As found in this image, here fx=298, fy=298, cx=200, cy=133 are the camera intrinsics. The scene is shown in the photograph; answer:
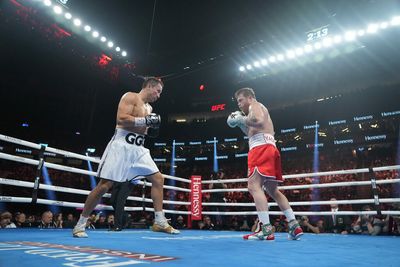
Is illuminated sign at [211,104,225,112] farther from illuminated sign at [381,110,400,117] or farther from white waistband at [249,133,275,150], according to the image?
white waistband at [249,133,275,150]

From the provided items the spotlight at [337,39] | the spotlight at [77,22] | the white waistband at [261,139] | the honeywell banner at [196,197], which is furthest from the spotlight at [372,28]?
the spotlight at [77,22]

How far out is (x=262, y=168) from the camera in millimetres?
2900

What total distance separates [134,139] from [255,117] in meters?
1.22

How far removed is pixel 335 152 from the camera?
18016 mm

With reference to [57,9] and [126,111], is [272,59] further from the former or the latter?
[126,111]

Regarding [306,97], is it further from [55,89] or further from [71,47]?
[55,89]

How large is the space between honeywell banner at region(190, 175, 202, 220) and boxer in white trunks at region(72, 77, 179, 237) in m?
2.64

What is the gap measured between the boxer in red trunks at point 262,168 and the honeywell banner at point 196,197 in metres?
2.60

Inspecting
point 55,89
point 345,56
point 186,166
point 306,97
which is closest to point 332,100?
point 306,97

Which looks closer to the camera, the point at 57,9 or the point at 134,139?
the point at 134,139

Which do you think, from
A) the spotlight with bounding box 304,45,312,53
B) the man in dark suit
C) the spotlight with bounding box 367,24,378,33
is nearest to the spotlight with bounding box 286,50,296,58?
the spotlight with bounding box 304,45,312,53

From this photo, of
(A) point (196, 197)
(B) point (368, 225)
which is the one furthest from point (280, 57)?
(B) point (368, 225)

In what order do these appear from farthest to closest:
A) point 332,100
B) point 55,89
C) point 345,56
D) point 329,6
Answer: point 332,100
point 55,89
point 345,56
point 329,6

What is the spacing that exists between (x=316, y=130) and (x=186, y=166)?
9524mm
